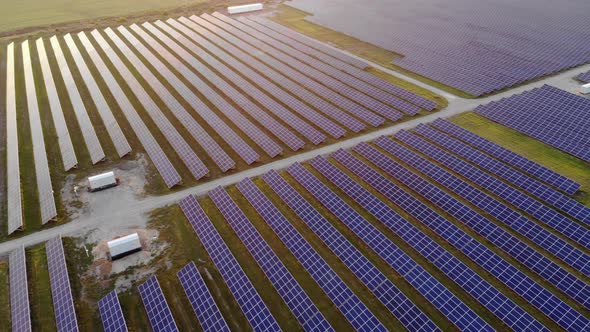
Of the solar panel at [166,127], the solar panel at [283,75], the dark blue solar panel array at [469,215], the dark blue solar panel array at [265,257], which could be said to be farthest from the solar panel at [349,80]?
the dark blue solar panel array at [265,257]

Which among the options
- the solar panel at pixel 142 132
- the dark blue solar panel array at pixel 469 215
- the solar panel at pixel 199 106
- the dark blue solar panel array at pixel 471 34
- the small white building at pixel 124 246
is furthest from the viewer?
the dark blue solar panel array at pixel 471 34

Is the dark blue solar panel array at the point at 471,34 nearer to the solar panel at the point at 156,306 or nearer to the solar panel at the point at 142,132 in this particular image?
the solar panel at the point at 142,132

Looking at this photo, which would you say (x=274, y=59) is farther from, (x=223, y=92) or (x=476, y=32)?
(x=476, y=32)

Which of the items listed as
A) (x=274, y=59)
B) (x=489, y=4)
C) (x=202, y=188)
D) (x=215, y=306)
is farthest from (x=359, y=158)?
(x=489, y=4)

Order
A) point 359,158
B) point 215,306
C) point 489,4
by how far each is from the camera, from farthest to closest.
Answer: point 489,4, point 359,158, point 215,306

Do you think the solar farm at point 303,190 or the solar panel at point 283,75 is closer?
the solar farm at point 303,190

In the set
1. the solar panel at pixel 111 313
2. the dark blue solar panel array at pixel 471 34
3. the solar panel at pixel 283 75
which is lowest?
the solar panel at pixel 111 313

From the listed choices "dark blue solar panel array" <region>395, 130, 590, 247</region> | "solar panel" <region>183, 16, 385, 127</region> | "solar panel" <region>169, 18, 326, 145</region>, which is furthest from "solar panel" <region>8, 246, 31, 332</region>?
"dark blue solar panel array" <region>395, 130, 590, 247</region>

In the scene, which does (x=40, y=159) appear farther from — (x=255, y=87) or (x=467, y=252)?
(x=467, y=252)
